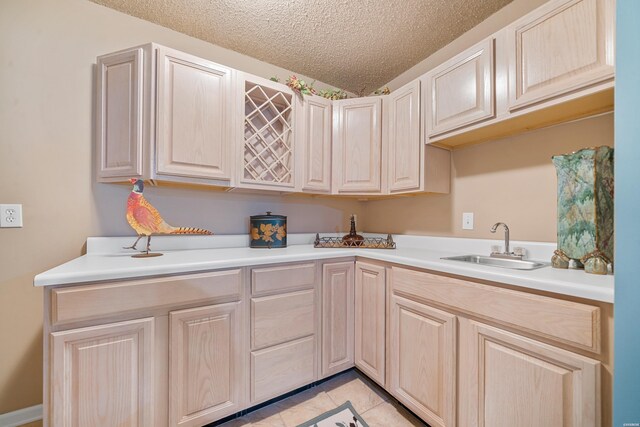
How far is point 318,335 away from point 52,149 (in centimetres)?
194

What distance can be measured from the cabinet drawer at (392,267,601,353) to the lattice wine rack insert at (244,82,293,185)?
1.21 meters

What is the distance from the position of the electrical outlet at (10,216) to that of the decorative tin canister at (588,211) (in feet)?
9.00

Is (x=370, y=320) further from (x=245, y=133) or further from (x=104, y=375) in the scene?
(x=245, y=133)

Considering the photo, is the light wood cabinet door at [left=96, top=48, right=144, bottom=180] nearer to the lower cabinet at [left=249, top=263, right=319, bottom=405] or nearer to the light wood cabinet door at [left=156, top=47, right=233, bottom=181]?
the light wood cabinet door at [left=156, top=47, right=233, bottom=181]

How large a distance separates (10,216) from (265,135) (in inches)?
59.6

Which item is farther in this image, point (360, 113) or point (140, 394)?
point (360, 113)

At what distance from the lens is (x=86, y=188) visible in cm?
155

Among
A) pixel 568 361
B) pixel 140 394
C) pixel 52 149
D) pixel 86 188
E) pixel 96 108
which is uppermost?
pixel 96 108

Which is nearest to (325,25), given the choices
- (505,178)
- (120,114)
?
(120,114)

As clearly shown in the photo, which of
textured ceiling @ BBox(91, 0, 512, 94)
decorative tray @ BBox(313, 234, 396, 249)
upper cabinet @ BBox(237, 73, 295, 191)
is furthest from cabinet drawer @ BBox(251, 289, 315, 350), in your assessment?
textured ceiling @ BBox(91, 0, 512, 94)

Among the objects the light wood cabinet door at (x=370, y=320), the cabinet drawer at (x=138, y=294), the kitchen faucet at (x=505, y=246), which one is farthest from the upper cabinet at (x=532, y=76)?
the cabinet drawer at (x=138, y=294)

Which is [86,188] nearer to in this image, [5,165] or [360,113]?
[5,165]

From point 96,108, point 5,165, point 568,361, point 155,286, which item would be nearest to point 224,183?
point 155,286

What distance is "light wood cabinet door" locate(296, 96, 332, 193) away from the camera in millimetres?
1977
